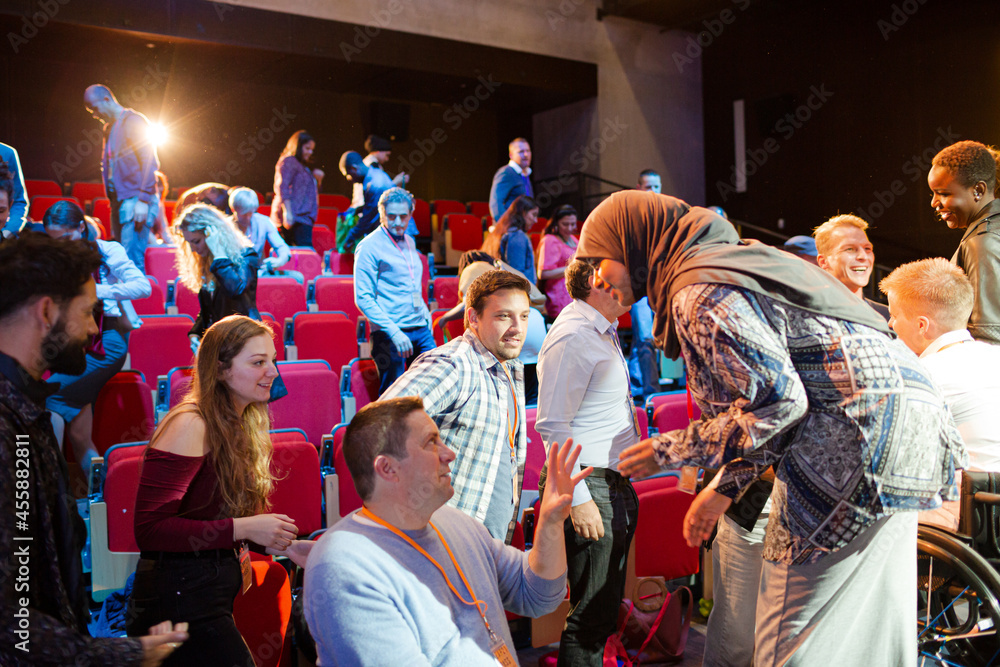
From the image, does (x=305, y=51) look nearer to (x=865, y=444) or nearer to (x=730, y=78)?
(x=730, y=78)

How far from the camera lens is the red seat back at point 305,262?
19.0 ft

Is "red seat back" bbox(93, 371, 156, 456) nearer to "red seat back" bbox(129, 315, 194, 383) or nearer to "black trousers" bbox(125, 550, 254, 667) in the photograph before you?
"red seat back" bbox(129, 315, 194, 383)

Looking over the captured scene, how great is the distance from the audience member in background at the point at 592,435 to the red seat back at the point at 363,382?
69.3 inches

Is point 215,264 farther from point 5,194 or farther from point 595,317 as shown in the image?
point 595,317

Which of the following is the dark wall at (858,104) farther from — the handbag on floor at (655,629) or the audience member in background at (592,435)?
the audience member in background at (592,435)

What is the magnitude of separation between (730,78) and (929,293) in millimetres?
8548

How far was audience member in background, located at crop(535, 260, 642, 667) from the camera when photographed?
209 centimetres

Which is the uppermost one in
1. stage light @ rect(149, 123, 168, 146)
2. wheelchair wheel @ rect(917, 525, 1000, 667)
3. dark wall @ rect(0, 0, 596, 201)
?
dark wall @ rect(0, 0, 596, 201)

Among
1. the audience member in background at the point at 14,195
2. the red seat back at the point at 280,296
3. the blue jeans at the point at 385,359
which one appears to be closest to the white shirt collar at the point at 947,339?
the blue jeans at the point at 385,359

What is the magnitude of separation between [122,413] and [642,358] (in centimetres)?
278

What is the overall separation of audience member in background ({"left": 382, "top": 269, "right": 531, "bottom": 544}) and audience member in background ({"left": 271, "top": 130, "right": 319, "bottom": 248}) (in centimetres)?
418

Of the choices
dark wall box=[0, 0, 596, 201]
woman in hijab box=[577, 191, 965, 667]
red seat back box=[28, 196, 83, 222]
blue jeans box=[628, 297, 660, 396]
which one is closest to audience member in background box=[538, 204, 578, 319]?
blue jeans box=[628, 297, 660, 396]

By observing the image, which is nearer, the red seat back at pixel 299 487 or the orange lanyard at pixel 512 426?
the orange lanyard at pixel 512 426

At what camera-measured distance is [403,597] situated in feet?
4.29
